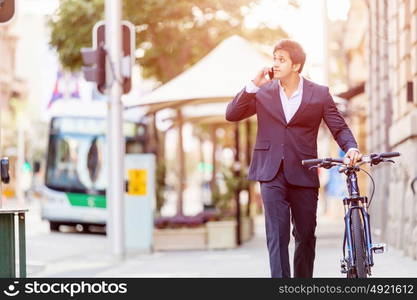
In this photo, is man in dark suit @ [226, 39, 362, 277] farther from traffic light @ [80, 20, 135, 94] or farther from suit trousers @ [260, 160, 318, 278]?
traffic light @ [80, 20, 135, 94]

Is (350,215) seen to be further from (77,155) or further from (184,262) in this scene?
(77,155)

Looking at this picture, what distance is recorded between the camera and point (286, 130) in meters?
8.16

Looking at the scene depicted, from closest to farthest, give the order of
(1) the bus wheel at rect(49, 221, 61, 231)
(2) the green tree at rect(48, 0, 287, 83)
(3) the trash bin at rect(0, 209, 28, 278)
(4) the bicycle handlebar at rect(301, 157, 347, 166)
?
(4) the bicycle handlebar at rect(301, 157, 347, 166), (3) the trash bin at rect(0, 209, 28, 278), (2) the green tree at rect(48, 0, 287, 83), (1) the bus wheel at rect(49, 221, 61, 231)

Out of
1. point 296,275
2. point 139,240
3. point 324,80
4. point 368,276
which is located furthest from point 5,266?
point 324,80

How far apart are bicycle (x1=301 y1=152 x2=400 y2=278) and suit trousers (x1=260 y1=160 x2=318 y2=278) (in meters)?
0.26

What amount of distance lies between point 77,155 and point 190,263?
1439cm

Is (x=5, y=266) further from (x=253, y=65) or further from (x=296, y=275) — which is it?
(x=253, y=65)

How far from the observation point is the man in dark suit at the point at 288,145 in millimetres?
8141

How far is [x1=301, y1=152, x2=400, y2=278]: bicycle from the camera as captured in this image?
7.71 meters

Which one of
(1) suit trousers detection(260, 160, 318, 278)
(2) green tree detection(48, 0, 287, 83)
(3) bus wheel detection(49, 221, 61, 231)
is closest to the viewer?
(1) suit trousers detection(260, 160, 318, 278)

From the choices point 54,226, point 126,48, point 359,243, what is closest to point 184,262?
point 126,48

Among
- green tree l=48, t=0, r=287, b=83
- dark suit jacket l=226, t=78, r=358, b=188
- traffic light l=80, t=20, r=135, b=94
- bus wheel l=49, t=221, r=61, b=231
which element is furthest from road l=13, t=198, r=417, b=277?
bus wheel l=49, t=221, r=61, b=231

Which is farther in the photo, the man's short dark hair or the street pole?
the street pole

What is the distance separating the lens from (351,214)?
309 inches
